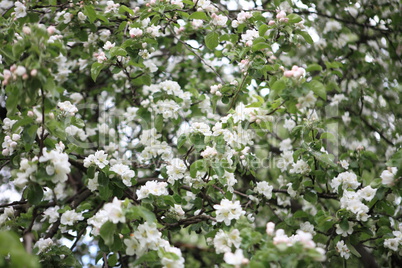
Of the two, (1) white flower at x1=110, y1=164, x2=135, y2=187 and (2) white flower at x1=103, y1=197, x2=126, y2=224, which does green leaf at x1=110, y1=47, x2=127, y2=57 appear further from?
(2) white flower at x1=103, y1=197, x2=126, y2=224

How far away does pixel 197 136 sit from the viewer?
2426 millimetres

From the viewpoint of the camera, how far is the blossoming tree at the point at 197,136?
189 centimetres

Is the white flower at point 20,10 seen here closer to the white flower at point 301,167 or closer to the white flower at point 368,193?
the white flower at point 301,167

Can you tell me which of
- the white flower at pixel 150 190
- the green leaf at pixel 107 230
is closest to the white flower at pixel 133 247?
the green leaf at pixel 107 230

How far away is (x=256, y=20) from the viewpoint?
2.86 meters

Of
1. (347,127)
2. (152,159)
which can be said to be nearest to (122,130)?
(152,159)

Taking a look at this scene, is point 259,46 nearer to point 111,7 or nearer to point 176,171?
point 176,171

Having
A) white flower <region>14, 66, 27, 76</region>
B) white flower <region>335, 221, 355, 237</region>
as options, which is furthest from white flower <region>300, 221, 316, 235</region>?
white flower <region>14, 66, 27, 76</region>

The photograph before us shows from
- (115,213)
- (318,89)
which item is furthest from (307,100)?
(115,213)

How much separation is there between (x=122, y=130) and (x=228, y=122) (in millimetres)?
1931

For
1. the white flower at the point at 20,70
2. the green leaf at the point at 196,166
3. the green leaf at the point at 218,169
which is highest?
the white flower at the point at 20,70

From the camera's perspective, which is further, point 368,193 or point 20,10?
point 20,10

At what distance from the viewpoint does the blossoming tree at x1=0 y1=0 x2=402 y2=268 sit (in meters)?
1.89

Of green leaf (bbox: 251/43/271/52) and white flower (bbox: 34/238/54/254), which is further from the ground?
green leaf (bbox: 251/43/271/52)
